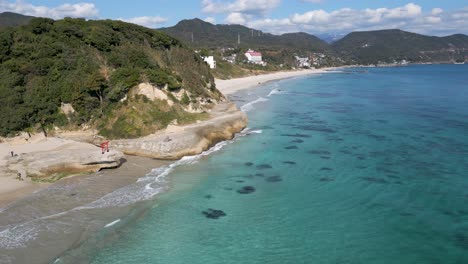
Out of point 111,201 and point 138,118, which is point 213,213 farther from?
point 138,118

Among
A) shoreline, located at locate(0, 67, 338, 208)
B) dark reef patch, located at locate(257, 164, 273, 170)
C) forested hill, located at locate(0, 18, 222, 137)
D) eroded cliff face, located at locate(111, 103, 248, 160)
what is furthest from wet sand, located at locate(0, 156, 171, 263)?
forested hill, located at locate(0, 18, 222, 137)

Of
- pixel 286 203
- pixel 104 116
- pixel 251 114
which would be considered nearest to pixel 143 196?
pixel 286 203

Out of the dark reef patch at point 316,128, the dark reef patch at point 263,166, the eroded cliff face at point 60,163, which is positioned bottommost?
the dark reef patch at point 263,166

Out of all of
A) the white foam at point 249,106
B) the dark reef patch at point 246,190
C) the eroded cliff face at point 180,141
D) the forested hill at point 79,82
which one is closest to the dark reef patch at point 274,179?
the dark reef patch at point 246,190

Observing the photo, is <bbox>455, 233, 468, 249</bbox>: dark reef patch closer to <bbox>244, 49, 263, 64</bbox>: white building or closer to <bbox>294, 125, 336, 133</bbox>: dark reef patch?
<bbox>294, 125, 336, 133</bbox>: dark reef patch

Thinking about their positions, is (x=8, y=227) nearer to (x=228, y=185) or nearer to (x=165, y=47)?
(x=228, y=185)

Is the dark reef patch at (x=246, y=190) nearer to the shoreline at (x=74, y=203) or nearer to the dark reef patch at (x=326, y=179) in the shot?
the dark reef patch at (x=326, y=179)
